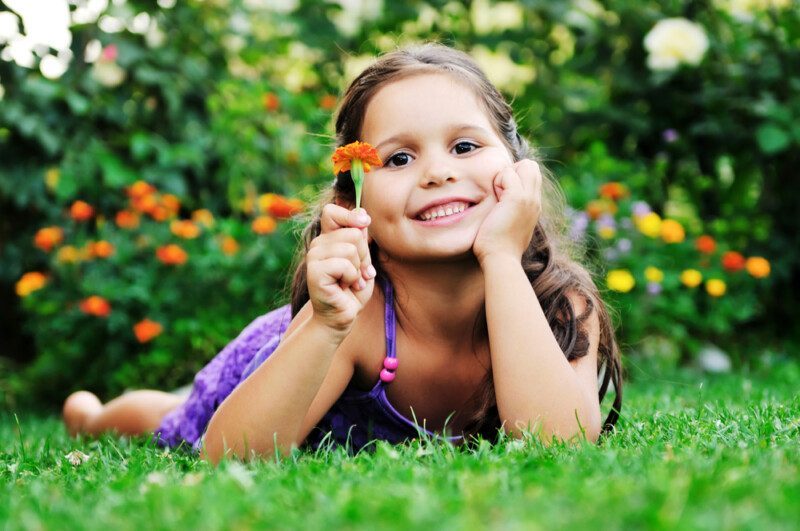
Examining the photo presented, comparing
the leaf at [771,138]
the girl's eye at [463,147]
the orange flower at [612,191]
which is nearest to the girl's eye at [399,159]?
the girl's eye at [463,147]

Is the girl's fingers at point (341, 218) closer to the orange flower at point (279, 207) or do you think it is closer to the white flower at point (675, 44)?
the orange flower at point (279, 207)

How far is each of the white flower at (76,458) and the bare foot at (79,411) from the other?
1.23m

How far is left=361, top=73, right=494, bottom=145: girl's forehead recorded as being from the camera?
7.66ft

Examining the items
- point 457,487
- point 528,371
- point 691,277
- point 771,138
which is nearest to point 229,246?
point 691,277

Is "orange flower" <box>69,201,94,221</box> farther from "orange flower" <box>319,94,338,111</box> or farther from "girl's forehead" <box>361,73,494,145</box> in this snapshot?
"girl's forehead" <box>361,73,494,145</box>

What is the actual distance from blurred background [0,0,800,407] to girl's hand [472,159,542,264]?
180 cm

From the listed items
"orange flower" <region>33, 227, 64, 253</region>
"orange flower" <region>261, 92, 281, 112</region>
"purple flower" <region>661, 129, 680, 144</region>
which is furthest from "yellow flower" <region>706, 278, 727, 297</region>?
"orange flower" <region>33, 227, 64, 253</region>

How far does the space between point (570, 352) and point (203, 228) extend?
2719mm

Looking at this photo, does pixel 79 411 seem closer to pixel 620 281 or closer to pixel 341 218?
pixel 341 218

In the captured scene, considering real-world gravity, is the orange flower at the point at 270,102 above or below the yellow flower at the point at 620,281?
above

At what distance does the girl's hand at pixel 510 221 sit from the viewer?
2270 mm

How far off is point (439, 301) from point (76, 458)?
1.01m

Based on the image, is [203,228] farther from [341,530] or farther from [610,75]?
[341,530]

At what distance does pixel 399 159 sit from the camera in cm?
235
